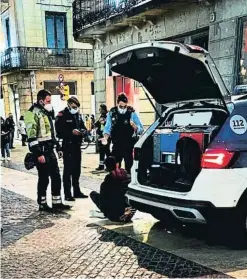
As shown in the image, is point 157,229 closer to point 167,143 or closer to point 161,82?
point 167,143

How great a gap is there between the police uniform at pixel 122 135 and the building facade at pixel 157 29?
0.93 meters

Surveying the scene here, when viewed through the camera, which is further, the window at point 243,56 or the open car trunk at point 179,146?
the window at point 243,56

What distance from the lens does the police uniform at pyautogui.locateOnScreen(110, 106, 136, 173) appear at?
7352mm

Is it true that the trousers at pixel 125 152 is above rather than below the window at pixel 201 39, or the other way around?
below

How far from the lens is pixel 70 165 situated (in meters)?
7.20

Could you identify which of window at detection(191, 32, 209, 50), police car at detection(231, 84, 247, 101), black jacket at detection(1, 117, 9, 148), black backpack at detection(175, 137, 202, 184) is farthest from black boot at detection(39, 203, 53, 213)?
black jacket at detection(1, 117, 9, 148)

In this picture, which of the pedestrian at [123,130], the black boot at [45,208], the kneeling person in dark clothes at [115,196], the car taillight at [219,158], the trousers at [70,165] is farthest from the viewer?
the pedestrian at [123,130]

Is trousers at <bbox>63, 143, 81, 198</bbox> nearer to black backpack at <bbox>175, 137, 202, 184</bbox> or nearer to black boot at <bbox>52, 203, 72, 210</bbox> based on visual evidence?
black boot at <bbox>52, 203, 72, 210</bbox>

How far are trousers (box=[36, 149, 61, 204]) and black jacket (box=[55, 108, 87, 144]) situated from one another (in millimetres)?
686

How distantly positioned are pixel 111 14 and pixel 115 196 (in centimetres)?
858

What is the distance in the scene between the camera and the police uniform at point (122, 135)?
7.35m

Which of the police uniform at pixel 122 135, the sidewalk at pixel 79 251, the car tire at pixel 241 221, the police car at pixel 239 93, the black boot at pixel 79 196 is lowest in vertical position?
the black boot at pixel 79 196

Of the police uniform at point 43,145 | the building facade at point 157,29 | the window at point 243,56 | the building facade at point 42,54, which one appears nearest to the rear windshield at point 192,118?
the building facade at point 157,29

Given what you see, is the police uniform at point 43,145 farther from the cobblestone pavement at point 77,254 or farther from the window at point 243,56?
the window at point 243,56
